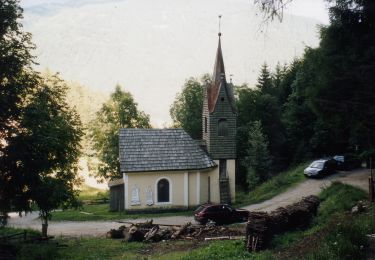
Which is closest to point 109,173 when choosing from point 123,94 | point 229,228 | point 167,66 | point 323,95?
point 123,94

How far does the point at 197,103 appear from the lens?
193 feet

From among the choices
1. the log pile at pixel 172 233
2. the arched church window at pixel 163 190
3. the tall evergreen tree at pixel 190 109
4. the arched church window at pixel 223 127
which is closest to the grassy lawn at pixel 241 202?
the arched church window at pixel 163 190

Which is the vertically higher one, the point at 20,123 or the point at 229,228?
the point at 20,123

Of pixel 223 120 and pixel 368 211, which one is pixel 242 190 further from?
pixel 368 211

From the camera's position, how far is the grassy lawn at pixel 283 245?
12750 millimetres

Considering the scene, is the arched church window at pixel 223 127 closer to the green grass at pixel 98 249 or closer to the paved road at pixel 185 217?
the paved road at pixel 185 217

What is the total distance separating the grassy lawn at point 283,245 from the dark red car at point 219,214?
184 inches

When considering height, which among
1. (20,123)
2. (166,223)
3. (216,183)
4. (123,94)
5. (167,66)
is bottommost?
(166,223)

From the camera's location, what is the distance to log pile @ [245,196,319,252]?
17.2 m

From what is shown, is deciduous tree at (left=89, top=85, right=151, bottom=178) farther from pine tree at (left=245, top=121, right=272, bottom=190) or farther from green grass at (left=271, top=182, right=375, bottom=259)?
green grass at (left=271, top=182, right=375, bottom=259)

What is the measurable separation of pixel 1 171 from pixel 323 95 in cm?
1605

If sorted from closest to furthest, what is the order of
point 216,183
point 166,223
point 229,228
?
1. point 229,228
2. point 166,223
3. point 216,183

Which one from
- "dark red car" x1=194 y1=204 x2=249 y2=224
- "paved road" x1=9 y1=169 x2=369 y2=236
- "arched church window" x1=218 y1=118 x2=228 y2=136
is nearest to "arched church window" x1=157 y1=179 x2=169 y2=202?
"paved road" x1=9 y1=169 x2=369 y2=236

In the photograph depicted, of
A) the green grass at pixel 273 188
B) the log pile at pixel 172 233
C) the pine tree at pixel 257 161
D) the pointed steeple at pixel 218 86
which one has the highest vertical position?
the pointed steeple at pixel 218 86
